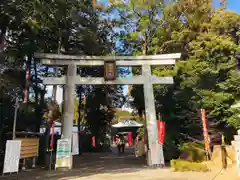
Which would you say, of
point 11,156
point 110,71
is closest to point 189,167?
point 110,71

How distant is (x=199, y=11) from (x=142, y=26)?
3.79 meters

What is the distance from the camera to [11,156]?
27.7ft

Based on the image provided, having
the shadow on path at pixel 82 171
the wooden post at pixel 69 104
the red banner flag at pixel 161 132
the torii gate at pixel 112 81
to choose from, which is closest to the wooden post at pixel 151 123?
the torii gate at pixel 112 81

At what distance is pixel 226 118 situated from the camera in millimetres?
12500

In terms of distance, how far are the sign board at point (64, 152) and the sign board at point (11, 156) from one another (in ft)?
7.84

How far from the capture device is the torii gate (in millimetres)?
11674

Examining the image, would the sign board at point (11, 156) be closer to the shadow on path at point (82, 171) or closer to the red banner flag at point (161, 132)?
the shadow on path at point (82, 171)

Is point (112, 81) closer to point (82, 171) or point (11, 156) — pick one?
point (82, 171)

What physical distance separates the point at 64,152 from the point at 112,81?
398 cm

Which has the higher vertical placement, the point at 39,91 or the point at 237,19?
the point at 237,19

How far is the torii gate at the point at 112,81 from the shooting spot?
1167 cm

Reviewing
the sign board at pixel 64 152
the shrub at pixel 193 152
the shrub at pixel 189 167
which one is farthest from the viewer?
the shrub at pixel 193 152

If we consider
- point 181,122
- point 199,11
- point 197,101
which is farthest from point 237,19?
point 181,122

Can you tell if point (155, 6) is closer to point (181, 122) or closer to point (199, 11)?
point (199, 11)
